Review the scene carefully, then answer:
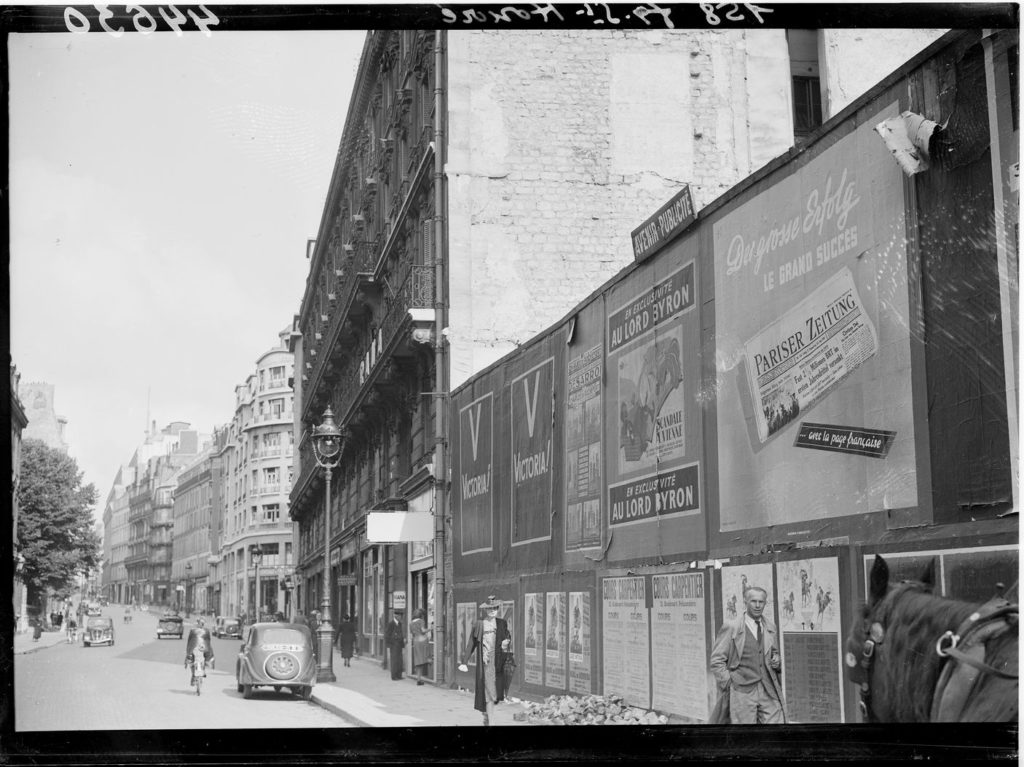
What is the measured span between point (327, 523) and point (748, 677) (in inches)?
93.5

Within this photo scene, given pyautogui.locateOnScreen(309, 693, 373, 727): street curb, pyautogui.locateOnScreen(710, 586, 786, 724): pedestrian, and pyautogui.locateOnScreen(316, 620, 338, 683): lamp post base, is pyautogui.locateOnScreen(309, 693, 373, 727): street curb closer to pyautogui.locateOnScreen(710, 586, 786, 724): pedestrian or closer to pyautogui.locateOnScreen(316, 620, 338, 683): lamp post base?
pyautogui.locateOnScreen(316, 620, 338, 683): lamp post base

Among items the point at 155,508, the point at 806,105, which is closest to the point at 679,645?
the point at 155,508

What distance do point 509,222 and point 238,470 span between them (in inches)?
249

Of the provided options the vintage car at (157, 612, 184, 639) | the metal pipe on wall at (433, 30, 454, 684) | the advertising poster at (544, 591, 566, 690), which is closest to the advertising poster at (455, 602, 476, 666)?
the metal pipe on wall at (433, 30, 454, 684)

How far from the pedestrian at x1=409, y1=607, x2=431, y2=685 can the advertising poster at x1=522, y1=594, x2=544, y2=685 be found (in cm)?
89

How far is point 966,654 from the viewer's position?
4383 millimetres

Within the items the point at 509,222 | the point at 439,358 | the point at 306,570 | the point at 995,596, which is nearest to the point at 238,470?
the point at 306,570

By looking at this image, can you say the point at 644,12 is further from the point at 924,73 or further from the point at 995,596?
the point at 995,596

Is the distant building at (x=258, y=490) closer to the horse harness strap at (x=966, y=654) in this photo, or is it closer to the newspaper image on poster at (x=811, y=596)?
the newspaper image on poster at (x=811, y=596)

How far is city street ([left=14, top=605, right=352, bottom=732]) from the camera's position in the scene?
440 cm

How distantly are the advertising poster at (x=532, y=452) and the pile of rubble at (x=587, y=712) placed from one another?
2.59m

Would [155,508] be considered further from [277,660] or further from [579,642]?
[579,642]

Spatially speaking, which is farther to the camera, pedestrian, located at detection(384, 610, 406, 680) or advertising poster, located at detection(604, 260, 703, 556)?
advertising poster, located at detection(604, 260, 703, 556)

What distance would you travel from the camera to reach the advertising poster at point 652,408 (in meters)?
7.20
